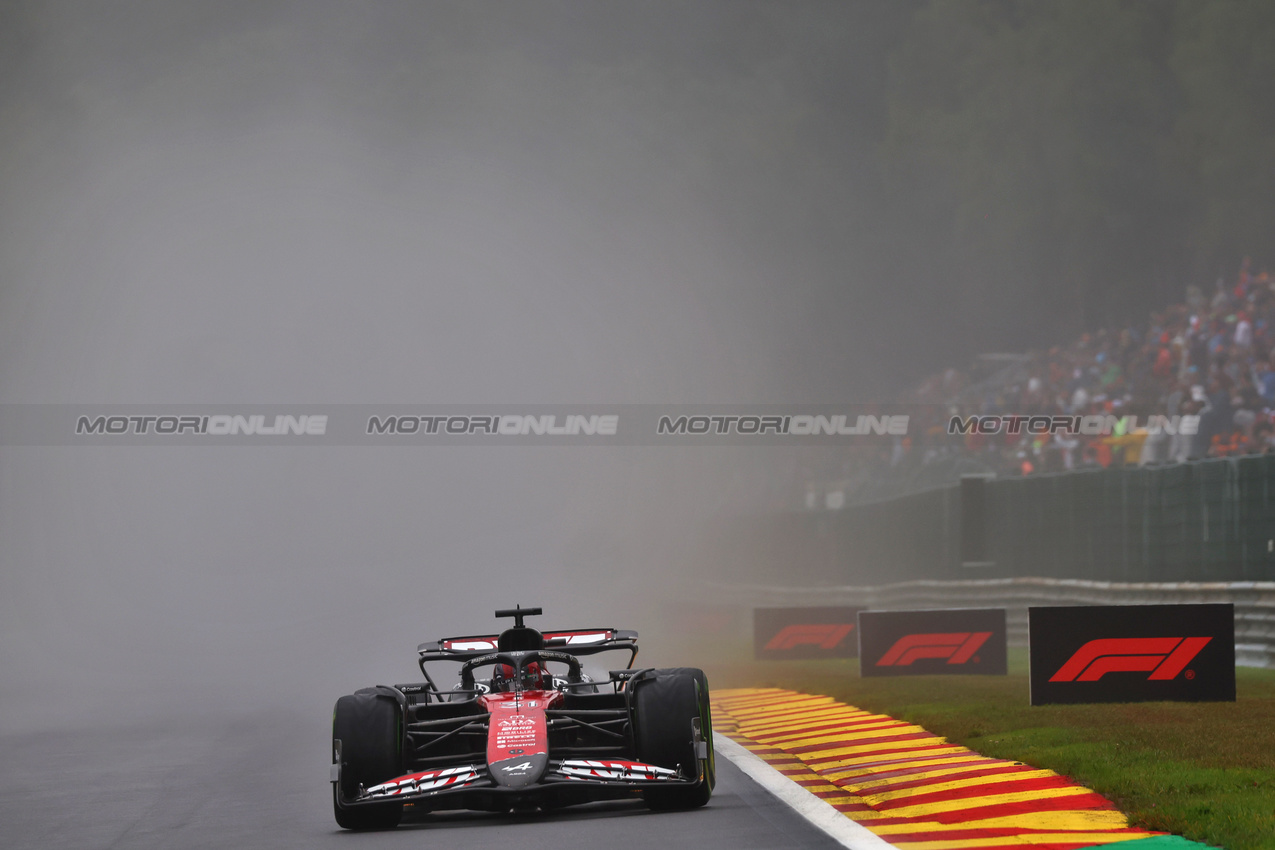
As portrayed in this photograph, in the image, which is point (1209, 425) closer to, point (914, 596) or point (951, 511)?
point (951, 511)

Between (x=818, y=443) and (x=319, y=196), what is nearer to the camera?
(x=818, y=443)

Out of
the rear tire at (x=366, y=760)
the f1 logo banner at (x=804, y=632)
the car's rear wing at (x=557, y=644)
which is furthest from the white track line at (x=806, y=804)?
the f1 logo banner at (x=804, y=632)

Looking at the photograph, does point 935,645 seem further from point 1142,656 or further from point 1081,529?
point 1142,656

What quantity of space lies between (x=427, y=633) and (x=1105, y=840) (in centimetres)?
3081

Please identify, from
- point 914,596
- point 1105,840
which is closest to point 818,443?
point 914,596

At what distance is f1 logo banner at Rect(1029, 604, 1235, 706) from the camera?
11875 mm

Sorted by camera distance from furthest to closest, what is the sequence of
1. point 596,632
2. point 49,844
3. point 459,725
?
point 596,632 < point 459,725 < point 49,844

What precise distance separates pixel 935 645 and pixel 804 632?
15.1 feet

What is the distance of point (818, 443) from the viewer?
147 feet

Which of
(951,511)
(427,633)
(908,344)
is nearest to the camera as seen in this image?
(951,511)

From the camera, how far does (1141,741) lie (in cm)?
974

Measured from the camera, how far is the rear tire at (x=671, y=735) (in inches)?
328

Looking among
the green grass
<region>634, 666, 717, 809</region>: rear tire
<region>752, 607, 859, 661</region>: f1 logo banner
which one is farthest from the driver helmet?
<region>752, 607, 859, 661</region>: f1 logo banner

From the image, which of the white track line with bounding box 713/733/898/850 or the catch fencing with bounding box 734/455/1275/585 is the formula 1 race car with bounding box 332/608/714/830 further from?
the catch fencing with bounding box 734/455/1275/585
